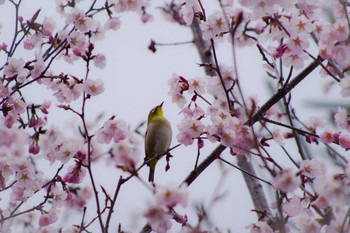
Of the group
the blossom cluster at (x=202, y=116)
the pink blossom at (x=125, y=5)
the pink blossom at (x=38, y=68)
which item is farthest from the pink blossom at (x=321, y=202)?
the pink blossom at (x=125, y=5)

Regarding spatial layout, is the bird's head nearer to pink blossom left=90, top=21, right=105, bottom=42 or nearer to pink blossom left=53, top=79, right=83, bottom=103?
pink blossom left=90, top=21, right=105, bottom=42

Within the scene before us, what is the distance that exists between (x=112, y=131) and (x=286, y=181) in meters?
1.57

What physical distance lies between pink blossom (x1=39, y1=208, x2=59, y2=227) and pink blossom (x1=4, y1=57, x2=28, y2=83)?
1.04 meters

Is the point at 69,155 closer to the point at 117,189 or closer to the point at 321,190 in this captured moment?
the point at 117,189

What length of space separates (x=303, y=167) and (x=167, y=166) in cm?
87

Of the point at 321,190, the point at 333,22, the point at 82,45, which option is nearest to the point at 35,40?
the point at 82,45

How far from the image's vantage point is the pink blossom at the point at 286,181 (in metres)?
2.18

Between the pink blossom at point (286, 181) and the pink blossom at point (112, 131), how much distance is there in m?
1.48

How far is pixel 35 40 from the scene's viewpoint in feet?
12.8

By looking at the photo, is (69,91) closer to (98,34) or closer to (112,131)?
(112,131)

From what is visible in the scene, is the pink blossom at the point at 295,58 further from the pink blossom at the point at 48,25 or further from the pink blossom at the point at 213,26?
the pink blossom at the point at 48,25

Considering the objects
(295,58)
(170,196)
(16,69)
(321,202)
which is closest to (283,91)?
(295,58)

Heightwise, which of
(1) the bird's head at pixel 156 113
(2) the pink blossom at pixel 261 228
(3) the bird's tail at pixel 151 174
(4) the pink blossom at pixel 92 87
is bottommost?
(2) the pink blossom at pixel 261 228

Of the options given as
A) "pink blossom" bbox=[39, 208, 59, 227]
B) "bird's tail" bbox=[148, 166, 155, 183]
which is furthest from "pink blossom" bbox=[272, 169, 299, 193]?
"pink blossom" bbox=[39, 208, 59, 227]
